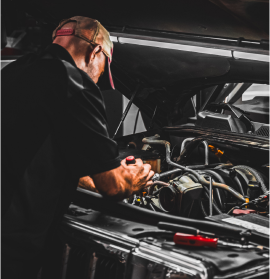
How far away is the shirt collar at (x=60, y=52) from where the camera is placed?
113cm

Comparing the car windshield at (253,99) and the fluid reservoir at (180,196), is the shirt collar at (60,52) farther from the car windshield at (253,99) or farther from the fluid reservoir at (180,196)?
the car windshield at (253,99)

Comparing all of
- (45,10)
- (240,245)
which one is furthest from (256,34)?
(45,10)

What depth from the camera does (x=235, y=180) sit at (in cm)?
165

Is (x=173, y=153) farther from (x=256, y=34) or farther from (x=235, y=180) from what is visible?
(x=256, y=34)

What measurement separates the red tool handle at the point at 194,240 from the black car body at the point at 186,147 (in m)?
0.01

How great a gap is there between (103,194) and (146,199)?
411mm

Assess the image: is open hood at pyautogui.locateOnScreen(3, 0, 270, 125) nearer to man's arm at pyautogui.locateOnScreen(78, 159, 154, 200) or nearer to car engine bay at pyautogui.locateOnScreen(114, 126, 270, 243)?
car engine bay at pyautogui.locateOnScreen(114, 126, 270, 243)

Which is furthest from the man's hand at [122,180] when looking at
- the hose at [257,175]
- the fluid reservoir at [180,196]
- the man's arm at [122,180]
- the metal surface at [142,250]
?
the hose at [257,175]

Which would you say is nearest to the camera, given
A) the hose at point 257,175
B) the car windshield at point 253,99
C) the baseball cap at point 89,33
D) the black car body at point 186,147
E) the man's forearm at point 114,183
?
the black car body at point 186,147

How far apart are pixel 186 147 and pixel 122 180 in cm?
85

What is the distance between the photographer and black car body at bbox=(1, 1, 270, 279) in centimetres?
95

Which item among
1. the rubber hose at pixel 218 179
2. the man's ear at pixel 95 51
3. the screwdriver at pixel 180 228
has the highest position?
the man's ear at pixel 95 51

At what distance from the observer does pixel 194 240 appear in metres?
0.94

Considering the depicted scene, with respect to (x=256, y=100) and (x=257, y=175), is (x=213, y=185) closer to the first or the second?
(x=257, y=175)
